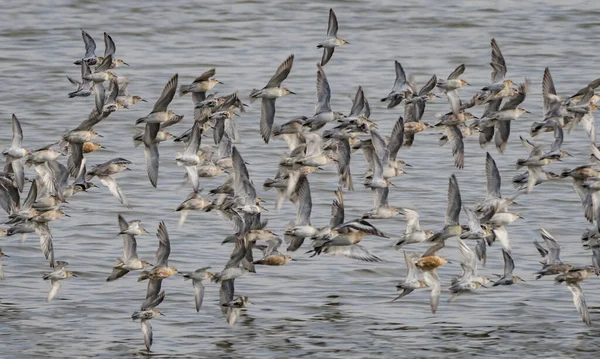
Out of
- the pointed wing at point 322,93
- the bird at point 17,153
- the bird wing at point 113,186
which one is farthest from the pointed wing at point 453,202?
the bird at point 17,153

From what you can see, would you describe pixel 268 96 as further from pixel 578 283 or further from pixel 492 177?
pixel 578 283

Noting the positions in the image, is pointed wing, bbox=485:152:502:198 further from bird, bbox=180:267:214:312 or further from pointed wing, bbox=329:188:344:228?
bird, bbox=180:267:214:312

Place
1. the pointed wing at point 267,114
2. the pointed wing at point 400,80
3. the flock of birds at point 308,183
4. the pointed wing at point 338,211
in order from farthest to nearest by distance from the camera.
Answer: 1. the pointed wing at point 400,80
2. the pointed wing at point 267,114
3. the flock of birds at point 308,183
4. the pointed wing at point 338,211

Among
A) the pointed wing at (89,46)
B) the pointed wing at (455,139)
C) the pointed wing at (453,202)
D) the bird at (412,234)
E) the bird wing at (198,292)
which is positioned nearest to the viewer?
the pointed wing at (453,202)

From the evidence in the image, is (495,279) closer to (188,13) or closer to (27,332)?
(27,332)

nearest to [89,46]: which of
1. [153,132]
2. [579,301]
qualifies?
[153,132]

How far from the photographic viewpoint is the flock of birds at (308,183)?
65.7 feet

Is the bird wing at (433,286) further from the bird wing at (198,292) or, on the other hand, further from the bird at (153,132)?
the bird at (153,132)

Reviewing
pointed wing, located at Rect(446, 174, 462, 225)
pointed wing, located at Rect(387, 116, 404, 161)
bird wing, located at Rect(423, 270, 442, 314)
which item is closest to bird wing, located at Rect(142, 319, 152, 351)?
bird wing, located at Rect(423, 270, 442, 314)

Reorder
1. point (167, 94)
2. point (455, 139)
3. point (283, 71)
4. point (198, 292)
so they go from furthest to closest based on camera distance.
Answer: point (455, 139), point (283, 71), point (198, 292), point (167, 94)

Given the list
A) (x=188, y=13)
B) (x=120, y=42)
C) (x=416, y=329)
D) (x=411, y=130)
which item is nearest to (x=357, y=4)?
(x=188, y=13)

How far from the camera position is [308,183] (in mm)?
21875

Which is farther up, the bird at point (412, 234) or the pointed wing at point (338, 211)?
the pointed wing at point (338, 211)

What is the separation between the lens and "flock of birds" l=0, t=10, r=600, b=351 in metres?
20.0
